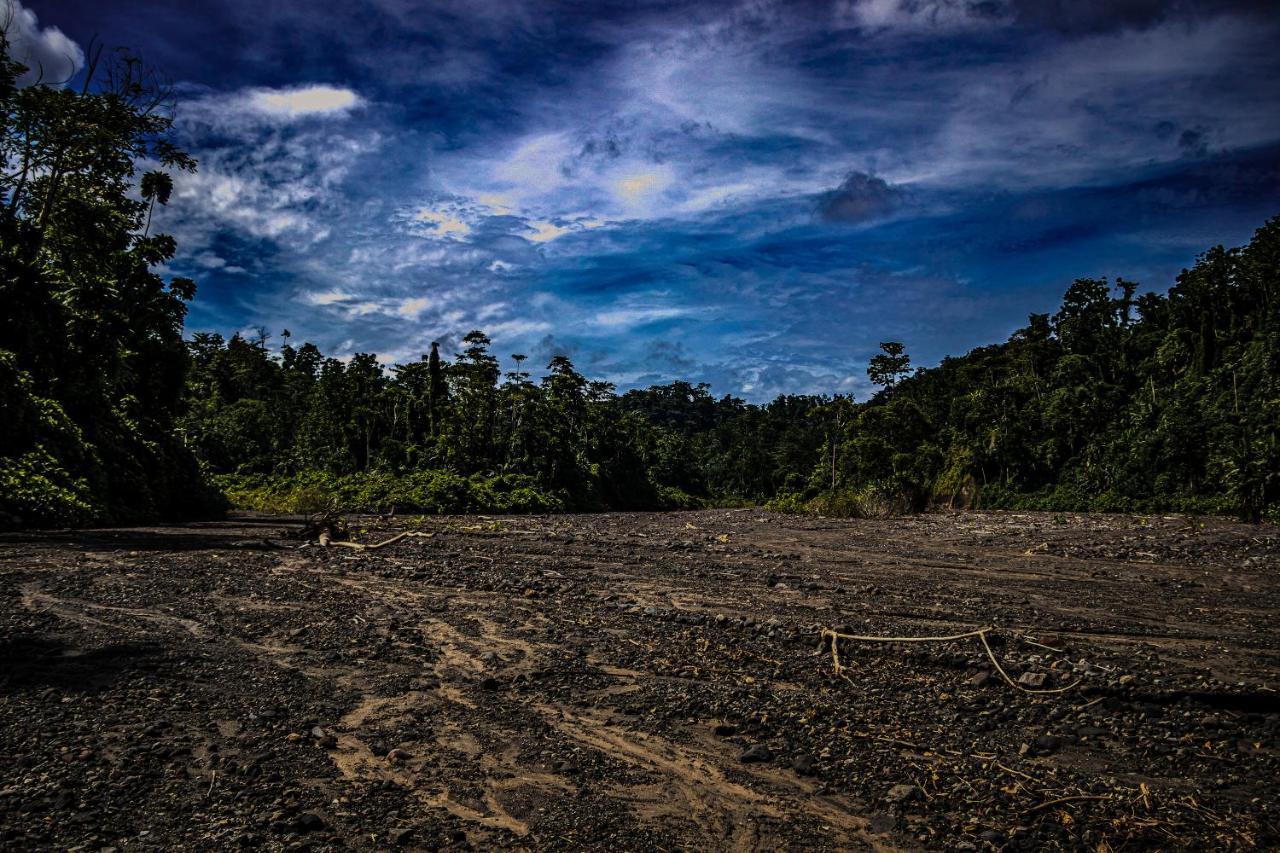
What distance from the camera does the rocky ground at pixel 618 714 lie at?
12.4 ft

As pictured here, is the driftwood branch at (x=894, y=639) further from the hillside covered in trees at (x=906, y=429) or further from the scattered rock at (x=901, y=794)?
the hillside covered in trees at (x=906, y=429)

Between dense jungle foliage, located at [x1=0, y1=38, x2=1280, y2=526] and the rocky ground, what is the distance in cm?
711

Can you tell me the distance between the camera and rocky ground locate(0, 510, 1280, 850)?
3.78 m

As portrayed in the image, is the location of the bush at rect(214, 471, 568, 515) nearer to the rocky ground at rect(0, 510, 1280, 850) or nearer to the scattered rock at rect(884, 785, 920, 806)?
the rocky ground at rect(0, 510, 1280, 850)

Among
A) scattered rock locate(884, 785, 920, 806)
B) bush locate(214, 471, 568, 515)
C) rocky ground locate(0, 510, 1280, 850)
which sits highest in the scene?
bush locate(214, 471, 568, 515)

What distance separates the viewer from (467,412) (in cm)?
3105

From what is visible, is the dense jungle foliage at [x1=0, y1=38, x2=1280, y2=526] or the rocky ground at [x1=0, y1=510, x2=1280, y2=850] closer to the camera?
the rocky ground at [x1=0, y1=510, x2=1280, y2=850]

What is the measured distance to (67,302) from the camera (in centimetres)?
1545

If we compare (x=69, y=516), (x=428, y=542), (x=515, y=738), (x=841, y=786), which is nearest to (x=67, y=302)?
(x=69, y=516)

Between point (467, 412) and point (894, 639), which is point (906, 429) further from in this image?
point (894, 639)

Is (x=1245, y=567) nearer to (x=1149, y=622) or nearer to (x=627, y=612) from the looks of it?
(x=1149, y=622)

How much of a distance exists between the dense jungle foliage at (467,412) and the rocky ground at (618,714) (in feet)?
23.3

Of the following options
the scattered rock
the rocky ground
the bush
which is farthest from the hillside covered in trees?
the scattered rock

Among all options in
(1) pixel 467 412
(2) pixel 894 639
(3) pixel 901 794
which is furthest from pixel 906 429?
(3) pixel 901 794
